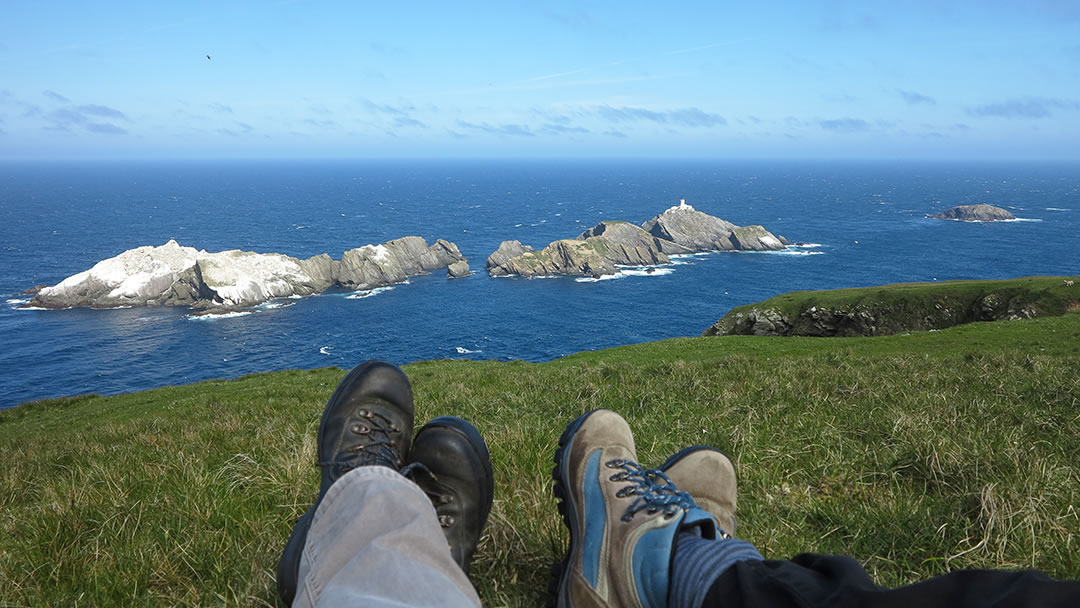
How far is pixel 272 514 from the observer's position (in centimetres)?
351

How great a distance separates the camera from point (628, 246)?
122375mm

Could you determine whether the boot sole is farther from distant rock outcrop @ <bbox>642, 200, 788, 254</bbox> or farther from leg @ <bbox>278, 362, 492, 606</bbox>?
distant rock outcrop @ <bbox>642, 200, 788, 254</bbox>

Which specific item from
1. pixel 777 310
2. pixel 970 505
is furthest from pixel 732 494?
pixel 777 310

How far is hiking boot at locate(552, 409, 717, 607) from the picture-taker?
95.0 inches

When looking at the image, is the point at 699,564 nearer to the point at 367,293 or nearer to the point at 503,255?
the point at 367,293

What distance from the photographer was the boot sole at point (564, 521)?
2512 mm

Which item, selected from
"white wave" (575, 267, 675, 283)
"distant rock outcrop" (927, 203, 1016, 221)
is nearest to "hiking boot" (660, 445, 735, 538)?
"white wave" (575, 267, 675, 283)

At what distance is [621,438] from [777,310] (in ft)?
121

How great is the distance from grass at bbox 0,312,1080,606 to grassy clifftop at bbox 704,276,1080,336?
29.7 metres

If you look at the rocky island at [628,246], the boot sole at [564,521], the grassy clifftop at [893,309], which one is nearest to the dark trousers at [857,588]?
the boot sole at [564,521]

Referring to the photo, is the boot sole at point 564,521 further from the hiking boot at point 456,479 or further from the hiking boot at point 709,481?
the hiking boot at point 709,481

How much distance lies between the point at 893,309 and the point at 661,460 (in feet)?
121

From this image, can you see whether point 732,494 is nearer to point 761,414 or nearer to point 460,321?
point 761,414

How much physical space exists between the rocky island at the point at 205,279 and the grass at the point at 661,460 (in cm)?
9547
